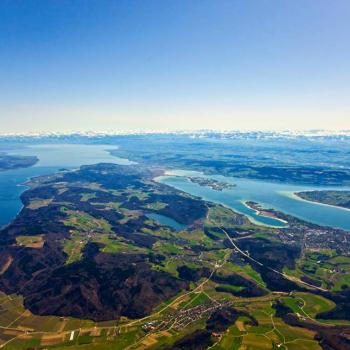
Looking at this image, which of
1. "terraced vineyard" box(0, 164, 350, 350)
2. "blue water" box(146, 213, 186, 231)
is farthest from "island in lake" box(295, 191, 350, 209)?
"blue water" box(146, 213, 186, 231)

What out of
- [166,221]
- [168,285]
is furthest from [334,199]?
[168,285]

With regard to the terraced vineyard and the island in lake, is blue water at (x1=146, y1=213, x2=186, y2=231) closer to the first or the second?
the terraced vineyard

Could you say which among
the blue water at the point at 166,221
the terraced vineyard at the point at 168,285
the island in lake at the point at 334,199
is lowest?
the island in lake at the point at 334,199

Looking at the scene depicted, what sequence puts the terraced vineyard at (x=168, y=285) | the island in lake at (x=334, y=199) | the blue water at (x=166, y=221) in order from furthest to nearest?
the island in lake at (x=334, y=199) → the blue water at (x=166, y=221) → the terraced vineyard at (x=168, y=285)

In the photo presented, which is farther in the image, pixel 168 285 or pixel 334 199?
pixel 334 199

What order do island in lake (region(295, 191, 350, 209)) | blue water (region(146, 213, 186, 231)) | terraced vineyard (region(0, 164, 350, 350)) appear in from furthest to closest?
island in lake (region(295, 191, 350, 209)), blue water (region(146, 213, 186, 231)), terraced vineyard (region(0, 164, 350, 350))

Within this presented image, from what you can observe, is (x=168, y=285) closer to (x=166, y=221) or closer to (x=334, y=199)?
(x=166, y=221)

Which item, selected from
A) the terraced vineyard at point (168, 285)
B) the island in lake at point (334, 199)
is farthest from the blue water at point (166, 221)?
the island in lake at point (334, 199)

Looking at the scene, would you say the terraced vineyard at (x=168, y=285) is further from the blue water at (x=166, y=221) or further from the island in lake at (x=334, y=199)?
the island in lake at (x=334, y=199)
